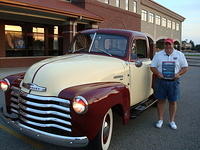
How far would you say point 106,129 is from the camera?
3912 millimetres

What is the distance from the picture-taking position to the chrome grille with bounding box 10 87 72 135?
10.6 ft

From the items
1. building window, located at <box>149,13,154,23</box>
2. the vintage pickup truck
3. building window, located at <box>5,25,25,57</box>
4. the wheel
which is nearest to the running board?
the vintage pickup truck

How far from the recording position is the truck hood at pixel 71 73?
3.51 metres

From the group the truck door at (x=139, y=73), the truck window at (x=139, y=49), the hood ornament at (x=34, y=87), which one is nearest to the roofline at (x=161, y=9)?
the truck window at (x=139, y=49)

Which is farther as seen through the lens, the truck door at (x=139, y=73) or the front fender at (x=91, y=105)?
the truck door at (x=139, y=73)

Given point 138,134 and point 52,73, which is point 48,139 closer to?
point 52,73

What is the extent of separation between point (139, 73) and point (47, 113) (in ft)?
8.18

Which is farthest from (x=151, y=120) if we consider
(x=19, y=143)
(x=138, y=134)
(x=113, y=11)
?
(x=113, y=11)

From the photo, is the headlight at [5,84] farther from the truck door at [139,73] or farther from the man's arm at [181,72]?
the man's arm at [181,72]

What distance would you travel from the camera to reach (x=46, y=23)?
747 inches

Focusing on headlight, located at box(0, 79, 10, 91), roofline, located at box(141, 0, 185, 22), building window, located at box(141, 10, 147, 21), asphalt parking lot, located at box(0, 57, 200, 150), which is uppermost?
roofline, located at box(141, 0, 185, 22)

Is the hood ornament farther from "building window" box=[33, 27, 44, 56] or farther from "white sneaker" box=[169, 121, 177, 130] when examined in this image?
"building window" box=[33, 27, 44, 56]

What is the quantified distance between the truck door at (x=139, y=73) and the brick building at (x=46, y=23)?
564 cm

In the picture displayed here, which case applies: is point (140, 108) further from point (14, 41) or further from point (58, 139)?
point (14, 41)
